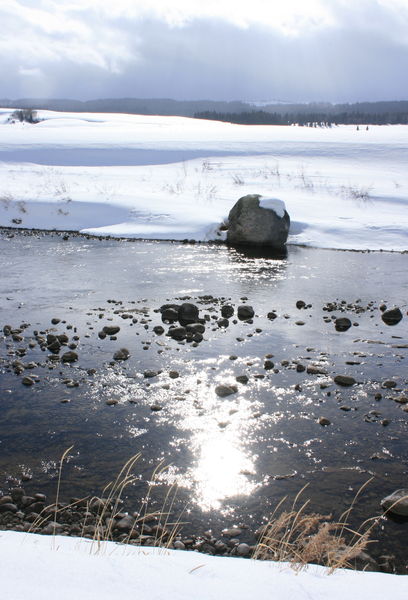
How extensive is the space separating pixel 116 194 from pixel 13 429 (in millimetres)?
15902

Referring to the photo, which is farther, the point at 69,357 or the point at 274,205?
the point at 274,205

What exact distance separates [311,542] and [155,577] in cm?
145

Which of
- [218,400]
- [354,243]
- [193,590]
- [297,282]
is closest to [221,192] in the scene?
[354,243]

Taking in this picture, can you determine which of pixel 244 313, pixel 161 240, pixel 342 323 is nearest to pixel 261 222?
pixel 161 240

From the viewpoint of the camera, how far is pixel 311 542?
396cm

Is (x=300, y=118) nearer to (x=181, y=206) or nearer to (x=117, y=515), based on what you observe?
(x=181, y=206)

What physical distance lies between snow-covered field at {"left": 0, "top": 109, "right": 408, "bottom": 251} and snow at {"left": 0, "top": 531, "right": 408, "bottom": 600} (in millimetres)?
13619

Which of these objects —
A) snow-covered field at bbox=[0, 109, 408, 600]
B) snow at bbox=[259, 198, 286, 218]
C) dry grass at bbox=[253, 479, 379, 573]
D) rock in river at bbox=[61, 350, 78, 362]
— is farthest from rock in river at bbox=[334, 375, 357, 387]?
snow at bbox=[259, 198, 286, 218]

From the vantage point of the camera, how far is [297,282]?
40.6 feet

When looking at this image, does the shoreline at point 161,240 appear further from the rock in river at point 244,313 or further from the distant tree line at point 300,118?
the distant tree line at point 300,118

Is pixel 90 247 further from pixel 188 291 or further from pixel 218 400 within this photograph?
pixel 218 400

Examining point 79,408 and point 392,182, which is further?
point 392,182

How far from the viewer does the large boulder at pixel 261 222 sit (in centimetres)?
1605

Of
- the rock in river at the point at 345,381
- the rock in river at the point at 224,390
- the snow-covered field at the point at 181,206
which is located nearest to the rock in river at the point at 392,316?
the rock in river at the point at 345,381
